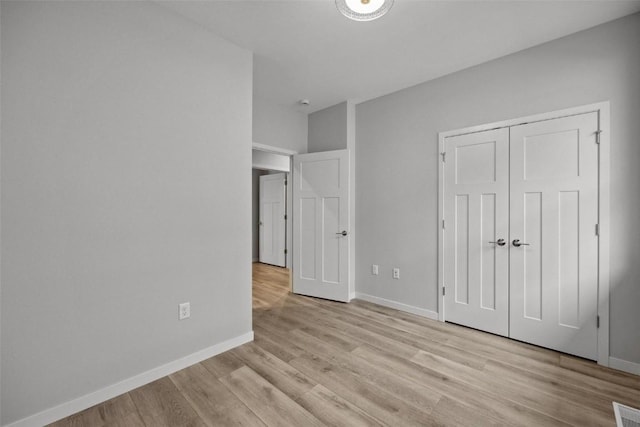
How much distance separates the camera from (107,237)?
69.6 inches

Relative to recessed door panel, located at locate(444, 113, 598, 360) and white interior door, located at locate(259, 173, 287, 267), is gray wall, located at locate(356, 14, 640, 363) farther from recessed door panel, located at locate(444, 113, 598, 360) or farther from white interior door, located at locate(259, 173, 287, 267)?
white interior door, located at locate(259, 173, 287, 267)

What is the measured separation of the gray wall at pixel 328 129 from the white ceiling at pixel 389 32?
74cm

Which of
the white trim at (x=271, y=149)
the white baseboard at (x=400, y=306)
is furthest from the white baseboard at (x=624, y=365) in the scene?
the white trim at (x=271, y=149)

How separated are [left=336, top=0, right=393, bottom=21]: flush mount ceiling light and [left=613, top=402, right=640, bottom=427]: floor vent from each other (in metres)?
2.68

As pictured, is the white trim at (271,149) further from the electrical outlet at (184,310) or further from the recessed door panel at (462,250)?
the recessed door panel at (462,250)

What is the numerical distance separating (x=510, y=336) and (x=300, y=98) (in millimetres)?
3467

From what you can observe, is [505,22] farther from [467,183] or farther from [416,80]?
[467,183]

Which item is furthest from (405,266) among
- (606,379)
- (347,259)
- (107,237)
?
(107,237)

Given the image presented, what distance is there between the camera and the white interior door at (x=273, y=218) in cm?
620

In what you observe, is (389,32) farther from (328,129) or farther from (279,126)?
(279,126)

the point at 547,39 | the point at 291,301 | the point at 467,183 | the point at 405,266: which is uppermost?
the point at 547,39

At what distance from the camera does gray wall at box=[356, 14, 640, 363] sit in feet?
6.86

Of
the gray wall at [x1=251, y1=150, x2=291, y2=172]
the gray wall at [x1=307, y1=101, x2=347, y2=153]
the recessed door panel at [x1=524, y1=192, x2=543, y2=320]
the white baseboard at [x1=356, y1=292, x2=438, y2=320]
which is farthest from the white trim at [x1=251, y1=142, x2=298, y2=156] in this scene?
the recessed door panel at [x1=524, y1=192, x2=543, y2=320]

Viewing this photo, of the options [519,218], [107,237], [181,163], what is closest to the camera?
[107,237]
